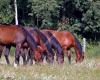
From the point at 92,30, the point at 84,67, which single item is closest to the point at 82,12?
the point at 92,30

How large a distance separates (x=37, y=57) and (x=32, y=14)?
72.6 ft

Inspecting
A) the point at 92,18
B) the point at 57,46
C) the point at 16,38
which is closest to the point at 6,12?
the point at 92,18

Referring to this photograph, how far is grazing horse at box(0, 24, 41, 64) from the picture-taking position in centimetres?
1459

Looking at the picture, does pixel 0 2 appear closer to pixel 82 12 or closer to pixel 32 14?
pixel 32 14

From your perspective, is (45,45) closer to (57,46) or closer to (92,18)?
(57,46)

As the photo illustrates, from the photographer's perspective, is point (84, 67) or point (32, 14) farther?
point (32, 14)

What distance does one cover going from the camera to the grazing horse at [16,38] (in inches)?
574

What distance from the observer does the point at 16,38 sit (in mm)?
Answer: 14664

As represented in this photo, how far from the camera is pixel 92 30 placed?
35.3 metres

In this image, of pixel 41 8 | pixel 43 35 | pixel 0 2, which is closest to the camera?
pixel 43 35

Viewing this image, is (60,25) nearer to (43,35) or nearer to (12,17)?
(12,17)

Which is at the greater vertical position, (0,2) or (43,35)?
(43,35)

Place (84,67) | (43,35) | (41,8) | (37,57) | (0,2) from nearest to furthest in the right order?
(84,67)
(37,57)
(43,35)
(41,8)
(0,2)

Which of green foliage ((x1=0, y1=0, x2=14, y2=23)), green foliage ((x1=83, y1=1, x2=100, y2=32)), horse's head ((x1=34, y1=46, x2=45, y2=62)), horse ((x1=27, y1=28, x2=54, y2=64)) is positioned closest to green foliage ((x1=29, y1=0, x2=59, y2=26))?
green foliage ((x1=83, y1=1, x2=100, y2=32))
